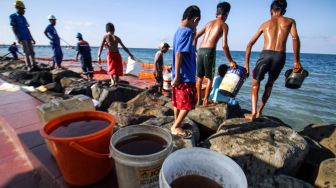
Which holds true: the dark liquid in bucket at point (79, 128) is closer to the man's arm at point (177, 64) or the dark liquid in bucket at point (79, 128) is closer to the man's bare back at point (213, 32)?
the man's arm at point (177, 64)

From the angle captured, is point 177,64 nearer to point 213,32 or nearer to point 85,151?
point 85,151

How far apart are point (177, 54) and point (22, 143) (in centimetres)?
230

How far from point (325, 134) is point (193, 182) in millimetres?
3632

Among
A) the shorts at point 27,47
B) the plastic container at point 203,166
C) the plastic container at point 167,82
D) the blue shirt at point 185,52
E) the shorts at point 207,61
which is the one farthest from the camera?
the plastic container at point 167,82

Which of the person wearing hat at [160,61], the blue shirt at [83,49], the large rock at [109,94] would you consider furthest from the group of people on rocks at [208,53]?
the blue shirt at [83,49]

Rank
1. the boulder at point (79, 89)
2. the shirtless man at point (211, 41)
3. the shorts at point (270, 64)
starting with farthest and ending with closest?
the boulder at point (79, 89), the shirtless man at point (211, 41), the shorts at point (270, 64)

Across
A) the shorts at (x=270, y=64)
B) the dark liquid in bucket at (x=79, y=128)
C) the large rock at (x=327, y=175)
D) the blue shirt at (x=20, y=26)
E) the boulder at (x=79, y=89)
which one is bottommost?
the large rock at (x=327, y=175)

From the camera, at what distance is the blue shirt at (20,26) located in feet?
20.1

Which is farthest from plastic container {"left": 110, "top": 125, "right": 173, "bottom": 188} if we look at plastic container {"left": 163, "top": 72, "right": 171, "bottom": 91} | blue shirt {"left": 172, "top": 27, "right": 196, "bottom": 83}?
plastic container {"left": 163, "top": 72, "right": 171, "bottom": 91}

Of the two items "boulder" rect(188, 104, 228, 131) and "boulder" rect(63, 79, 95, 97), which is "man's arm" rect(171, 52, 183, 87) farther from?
"boulder" rect(63, 79, 95, 97)

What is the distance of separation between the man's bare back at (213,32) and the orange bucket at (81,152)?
9.92 ft

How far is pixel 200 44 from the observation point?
4.29 metres

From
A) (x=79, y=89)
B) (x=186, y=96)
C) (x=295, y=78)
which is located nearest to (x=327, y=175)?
(x=295, y=78)

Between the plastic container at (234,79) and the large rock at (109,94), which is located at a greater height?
the plastic container at (234,79)
